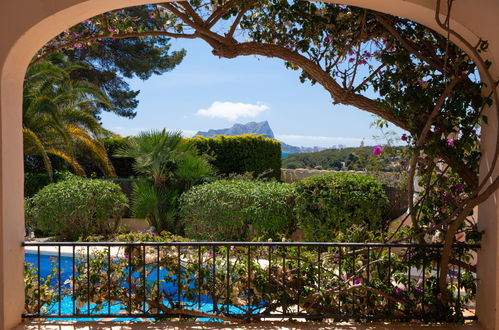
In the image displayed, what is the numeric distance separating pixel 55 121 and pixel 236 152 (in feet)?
14.4

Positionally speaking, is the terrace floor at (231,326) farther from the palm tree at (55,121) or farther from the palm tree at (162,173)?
the palm tree at (55,121)

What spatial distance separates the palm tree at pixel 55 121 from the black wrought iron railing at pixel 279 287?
649cm

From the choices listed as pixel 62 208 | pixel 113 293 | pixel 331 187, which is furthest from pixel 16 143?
pixel 62 208

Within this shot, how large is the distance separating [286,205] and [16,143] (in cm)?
423

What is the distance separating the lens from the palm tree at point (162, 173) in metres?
8.19

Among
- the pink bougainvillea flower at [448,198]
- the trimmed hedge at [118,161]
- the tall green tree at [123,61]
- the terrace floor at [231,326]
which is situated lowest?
the terrace floor at [231,326]

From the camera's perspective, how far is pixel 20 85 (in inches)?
122

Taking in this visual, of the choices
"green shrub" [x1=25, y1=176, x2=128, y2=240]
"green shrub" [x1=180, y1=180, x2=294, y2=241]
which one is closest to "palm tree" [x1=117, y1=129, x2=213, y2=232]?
"green shrub" [x1=25, y1=176, x2=128, y2=240]

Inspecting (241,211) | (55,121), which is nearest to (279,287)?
(241,211)

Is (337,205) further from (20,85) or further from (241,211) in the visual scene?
(20,85)

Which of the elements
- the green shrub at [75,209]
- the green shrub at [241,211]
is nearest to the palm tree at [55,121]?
the green shrub at [75,209]

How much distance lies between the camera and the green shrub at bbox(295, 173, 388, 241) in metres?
6.05

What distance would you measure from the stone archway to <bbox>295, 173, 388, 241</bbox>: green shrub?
2898 millimetres

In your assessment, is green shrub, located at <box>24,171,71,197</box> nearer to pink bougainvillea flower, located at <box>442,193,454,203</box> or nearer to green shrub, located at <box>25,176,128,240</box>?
green shrub, located at <box>25,176,128,240</box>
